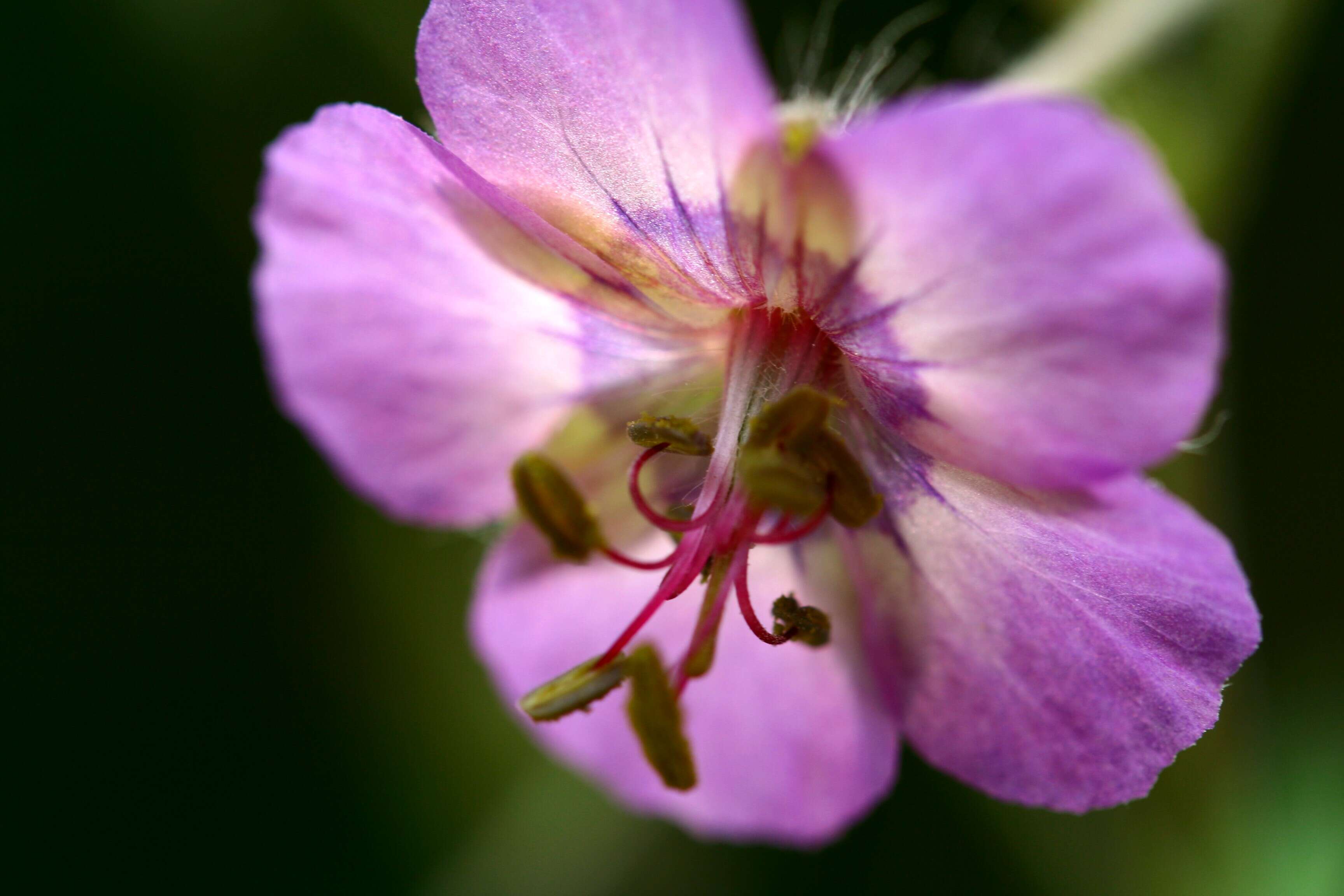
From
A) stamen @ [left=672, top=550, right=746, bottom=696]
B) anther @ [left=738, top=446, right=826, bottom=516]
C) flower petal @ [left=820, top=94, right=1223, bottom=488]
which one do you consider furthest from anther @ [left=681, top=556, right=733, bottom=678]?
flower petal @ [left=820, top=94, right=1223, bottom=488]

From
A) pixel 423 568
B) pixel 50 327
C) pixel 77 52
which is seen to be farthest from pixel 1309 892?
pixel 77 52

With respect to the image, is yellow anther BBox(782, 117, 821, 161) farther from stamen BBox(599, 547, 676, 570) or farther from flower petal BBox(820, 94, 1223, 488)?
stamen BBox(599, 547, 676, 570)

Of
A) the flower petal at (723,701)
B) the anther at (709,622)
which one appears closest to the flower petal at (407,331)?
the flower petal at (723,701)

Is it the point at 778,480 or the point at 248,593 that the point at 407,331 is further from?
the point at 248,593

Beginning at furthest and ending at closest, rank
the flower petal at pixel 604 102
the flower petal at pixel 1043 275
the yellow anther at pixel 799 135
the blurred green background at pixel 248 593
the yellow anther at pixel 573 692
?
the blurred green background at pixel 248 593 → the yellow anther at pixel 573 692 → the yellow anther at pixel 799 135 → the flower petal at pixel 604 102 → the flower petal at pixel 1043 275

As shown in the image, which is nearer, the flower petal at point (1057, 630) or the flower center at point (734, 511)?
the flower petal at point (1057, 630)

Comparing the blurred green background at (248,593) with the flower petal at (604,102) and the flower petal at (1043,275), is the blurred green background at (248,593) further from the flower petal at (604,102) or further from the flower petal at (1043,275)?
the flower petal at (1043,275)

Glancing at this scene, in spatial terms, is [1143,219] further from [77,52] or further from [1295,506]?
[77,52]
